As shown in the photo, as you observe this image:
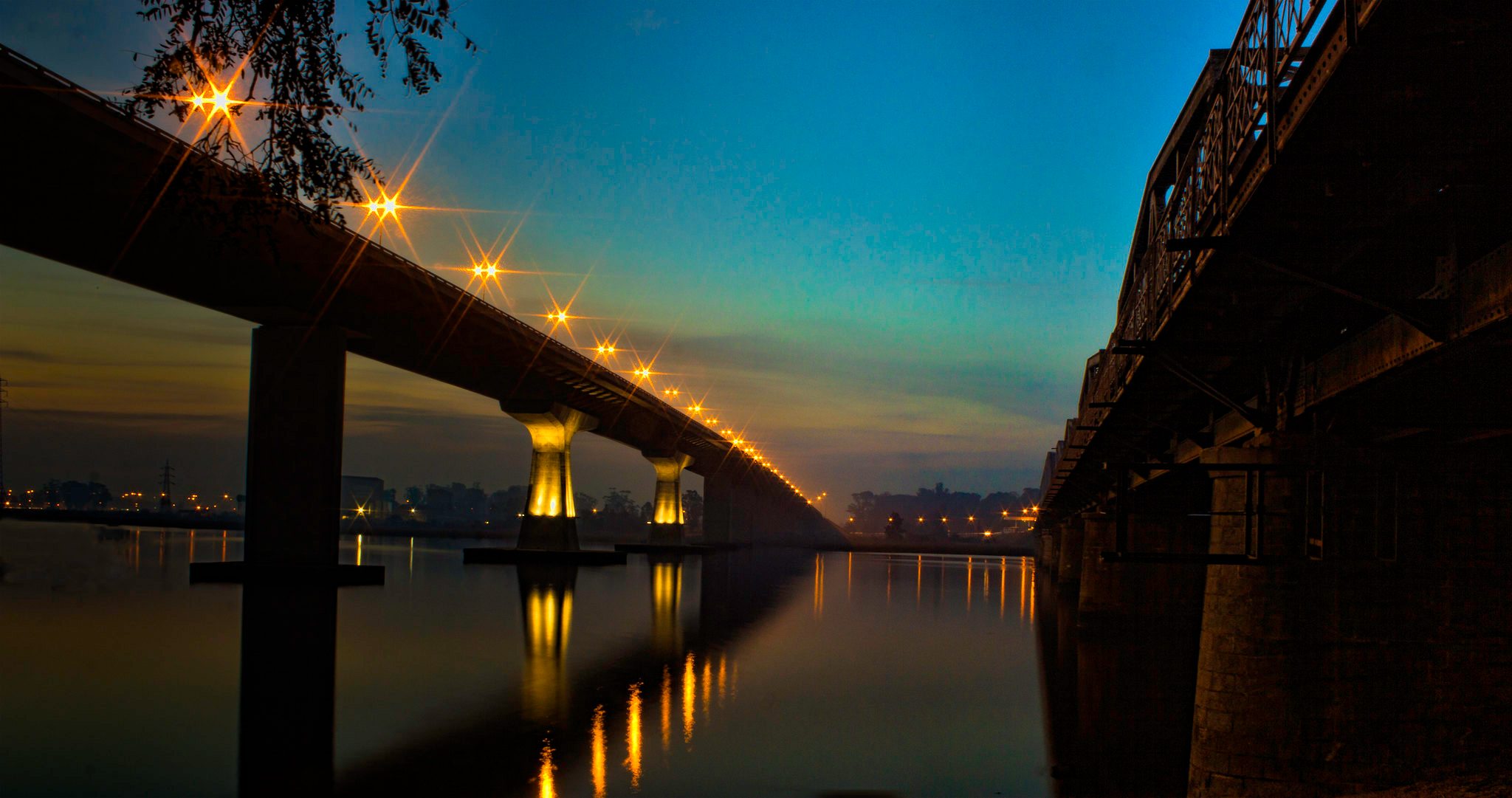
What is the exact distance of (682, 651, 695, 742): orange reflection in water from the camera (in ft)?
83.6

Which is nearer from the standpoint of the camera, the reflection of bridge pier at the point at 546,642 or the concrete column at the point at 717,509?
the reflection of bridge pier at the point at 546,642

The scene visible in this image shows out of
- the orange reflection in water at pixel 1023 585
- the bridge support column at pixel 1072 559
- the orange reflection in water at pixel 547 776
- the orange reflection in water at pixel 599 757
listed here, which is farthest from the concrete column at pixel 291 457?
the bridge support column at pixel 1072 559

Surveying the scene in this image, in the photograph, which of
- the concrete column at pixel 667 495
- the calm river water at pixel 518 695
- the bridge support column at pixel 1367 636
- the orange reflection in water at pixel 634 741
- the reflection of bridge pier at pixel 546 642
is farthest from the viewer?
the concrete column at pixel 667 495

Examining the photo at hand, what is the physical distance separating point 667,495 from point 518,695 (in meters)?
103

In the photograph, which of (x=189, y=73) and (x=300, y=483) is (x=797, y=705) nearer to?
(x=189, y=73)

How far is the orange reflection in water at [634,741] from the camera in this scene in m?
20.7

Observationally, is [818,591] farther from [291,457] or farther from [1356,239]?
[1356,239]

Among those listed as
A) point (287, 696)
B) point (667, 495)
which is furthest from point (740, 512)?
point (287, 696)

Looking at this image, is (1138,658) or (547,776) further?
(1138,658)

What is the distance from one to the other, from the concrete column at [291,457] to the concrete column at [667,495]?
242 feet

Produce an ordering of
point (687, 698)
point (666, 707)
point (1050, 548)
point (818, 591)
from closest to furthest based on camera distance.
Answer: point (666, 707) → point (687, 698) → point (818, 591) → point (1050, 548)

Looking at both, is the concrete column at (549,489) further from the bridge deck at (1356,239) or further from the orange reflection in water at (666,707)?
the bridge deck at (1356,239)

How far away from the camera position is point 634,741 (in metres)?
24.0

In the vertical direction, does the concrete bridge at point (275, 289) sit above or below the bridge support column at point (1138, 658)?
above
